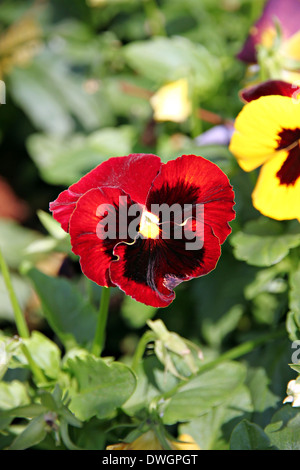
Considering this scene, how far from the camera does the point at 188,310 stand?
129 centimetres

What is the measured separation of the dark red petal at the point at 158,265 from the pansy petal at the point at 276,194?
0.45ft

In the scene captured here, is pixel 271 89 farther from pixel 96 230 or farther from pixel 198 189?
pixel 96 230

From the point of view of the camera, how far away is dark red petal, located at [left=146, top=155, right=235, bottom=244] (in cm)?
67

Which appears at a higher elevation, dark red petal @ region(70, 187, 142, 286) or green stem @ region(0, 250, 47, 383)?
dark red petal @ region(70, 187, 142, 286)

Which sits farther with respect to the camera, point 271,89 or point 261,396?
point 261,396

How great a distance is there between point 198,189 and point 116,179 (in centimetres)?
10

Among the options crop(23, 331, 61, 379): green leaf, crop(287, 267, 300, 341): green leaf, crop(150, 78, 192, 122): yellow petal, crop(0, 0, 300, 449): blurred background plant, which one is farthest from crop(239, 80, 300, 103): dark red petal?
crop(23, 331, 61, 379): green leaf

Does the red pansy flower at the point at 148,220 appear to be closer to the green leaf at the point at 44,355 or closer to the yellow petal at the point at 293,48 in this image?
the green leaf at the point at 44,355

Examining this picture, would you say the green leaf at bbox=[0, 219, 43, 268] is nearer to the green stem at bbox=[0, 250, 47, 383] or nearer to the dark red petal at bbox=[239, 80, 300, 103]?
the green stem at bbox=[0, 250, 47, 383]

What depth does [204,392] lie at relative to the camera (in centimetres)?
85

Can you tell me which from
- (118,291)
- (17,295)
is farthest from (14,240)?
(118,291)

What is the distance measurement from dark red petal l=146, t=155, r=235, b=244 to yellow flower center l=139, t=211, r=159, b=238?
14mm
